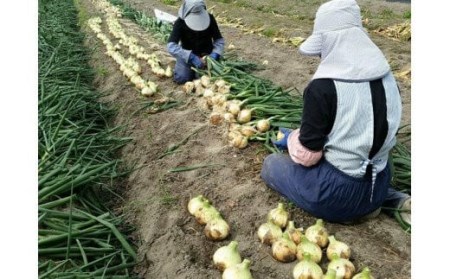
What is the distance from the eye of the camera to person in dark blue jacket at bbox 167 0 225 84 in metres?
4.82

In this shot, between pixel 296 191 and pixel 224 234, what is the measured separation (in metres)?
0.48

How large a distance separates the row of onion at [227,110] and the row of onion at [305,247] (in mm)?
933

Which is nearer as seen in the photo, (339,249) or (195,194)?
(339,249)

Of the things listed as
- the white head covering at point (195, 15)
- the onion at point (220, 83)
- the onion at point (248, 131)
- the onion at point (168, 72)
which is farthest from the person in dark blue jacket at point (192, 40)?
the onion at point (248, 131)

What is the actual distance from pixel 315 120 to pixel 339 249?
65 cm

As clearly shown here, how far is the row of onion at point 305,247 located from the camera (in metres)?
2.00

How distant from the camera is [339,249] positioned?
2170mm

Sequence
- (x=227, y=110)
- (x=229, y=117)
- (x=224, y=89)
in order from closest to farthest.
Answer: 1. (x=229, y=117)
2. (x=227, y=110)
3. (x=224, y=89)

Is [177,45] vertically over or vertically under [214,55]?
over

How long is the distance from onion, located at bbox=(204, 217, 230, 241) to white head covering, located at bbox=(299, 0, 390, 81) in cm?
97

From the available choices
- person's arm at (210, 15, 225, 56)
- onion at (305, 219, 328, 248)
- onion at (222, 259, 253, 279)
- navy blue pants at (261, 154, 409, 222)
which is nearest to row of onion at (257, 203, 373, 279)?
onion at (305, 219, 328, 248)

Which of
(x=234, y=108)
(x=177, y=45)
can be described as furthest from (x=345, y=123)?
(x=177, y=45)

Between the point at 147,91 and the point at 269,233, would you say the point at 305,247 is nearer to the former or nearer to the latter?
the point at 269,233

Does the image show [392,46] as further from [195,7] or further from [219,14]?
[219,14]
